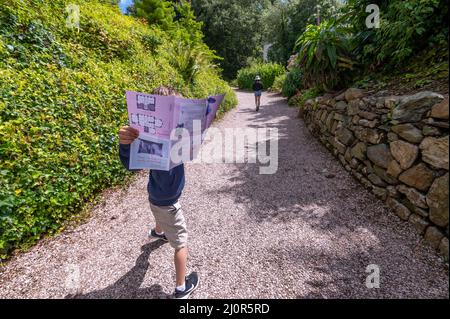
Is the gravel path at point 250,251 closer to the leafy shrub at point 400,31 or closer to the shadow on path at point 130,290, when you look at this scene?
the shadow on path at point 130,290

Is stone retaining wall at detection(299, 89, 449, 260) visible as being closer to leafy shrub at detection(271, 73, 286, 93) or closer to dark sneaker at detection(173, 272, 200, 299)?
dark sneaker at detection(173, 272, 200, 299)

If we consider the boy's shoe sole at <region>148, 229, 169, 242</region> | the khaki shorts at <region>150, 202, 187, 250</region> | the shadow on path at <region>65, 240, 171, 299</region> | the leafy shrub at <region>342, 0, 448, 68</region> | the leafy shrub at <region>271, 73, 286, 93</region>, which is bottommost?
the shadow on path at <region>65, 240, 171, 299</region>

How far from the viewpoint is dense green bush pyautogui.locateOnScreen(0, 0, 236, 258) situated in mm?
2291

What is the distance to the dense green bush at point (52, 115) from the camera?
2.29 m

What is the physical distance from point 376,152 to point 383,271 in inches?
66.9

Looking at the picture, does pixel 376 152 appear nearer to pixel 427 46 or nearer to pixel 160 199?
pixel 427 46

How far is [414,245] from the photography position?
2234 millimetres

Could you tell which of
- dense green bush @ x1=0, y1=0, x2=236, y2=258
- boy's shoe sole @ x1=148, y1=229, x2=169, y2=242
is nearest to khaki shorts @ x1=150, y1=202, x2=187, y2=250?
boy's shoe sole @ x1=148, y1=229, x2=169, y2=242

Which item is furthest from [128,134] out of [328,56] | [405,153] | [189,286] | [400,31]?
[328,56]

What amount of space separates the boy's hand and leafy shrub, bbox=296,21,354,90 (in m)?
4.54

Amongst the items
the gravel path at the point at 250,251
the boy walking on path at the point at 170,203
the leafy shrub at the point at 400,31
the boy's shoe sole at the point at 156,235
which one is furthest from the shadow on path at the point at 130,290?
the leafy shrub at the point at 400,31

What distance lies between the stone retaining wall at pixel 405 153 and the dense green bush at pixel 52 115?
12.9ft

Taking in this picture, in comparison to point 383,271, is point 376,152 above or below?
above
